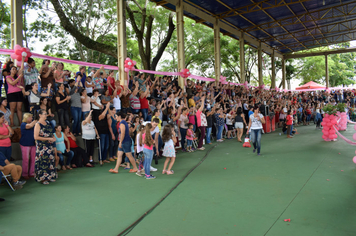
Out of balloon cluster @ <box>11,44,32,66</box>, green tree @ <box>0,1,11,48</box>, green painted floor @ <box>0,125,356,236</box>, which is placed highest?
green tree @ <box>0,1,11,48</box>

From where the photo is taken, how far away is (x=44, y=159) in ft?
20.0

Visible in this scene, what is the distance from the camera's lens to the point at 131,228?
3.85 meters

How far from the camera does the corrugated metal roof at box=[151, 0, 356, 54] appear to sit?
16.4m

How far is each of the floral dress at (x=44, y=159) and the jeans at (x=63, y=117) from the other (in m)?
1.42

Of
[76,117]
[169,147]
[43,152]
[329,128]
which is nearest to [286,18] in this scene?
[329,128]

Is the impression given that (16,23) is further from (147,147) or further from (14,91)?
(147,147)

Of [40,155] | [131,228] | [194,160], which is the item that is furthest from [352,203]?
[40,155]

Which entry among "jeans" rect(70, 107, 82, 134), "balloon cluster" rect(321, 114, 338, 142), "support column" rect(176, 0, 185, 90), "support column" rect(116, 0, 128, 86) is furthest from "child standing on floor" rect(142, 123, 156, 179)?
"balloon cluster" rect(321, 114, 338, 142)

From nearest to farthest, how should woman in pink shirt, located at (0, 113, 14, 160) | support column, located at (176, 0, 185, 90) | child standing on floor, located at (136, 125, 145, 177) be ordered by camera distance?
woman in pink shirt, located at (0, 113, 14, 160), child standing on floor, located at (136, 125, 145, 177), support column, located at (176, 0, 185, 90)

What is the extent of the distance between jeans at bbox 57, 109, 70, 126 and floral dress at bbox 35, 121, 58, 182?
1424 mm

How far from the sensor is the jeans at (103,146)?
8.02 meters

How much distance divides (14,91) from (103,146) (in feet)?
9.29

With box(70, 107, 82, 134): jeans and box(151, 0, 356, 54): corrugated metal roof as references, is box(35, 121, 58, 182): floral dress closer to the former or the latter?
box(70, 107, 82, 134): jeans

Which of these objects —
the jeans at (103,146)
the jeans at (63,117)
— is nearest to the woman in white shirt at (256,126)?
the jeans at (103,146)
